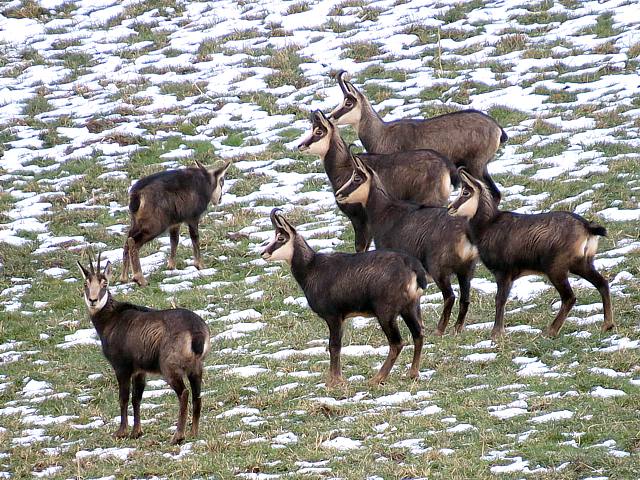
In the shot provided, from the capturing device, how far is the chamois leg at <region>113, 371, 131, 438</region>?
8.46 meters

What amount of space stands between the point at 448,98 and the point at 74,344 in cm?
864

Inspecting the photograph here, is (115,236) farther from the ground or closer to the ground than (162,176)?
closer to the ground

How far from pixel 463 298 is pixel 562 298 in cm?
107

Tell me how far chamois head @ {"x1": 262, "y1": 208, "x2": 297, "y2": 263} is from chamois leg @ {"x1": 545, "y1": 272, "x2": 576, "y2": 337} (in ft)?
7.71

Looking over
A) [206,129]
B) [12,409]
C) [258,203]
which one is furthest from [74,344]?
[206,129]

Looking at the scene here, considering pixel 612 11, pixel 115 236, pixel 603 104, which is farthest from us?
pixel 612 11

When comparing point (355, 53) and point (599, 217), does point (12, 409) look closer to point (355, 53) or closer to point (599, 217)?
point (599, 217)

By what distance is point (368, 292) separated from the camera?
8898 millimetres

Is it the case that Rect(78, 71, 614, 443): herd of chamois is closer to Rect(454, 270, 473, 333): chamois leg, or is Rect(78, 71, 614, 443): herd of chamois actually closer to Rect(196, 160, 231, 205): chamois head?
Rect(454, 270, 473, 333): chamois leg

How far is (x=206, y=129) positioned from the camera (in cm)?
1805

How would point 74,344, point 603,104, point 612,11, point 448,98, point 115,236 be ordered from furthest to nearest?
point 612,11, point 448,98, point 603,104, point 115,236, point 74,344

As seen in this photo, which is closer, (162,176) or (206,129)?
(162,176)

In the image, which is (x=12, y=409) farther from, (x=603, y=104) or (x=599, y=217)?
(x=603, y=104)

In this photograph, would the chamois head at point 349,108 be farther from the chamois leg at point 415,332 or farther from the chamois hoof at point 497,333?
the chamois leg at point 415,332
